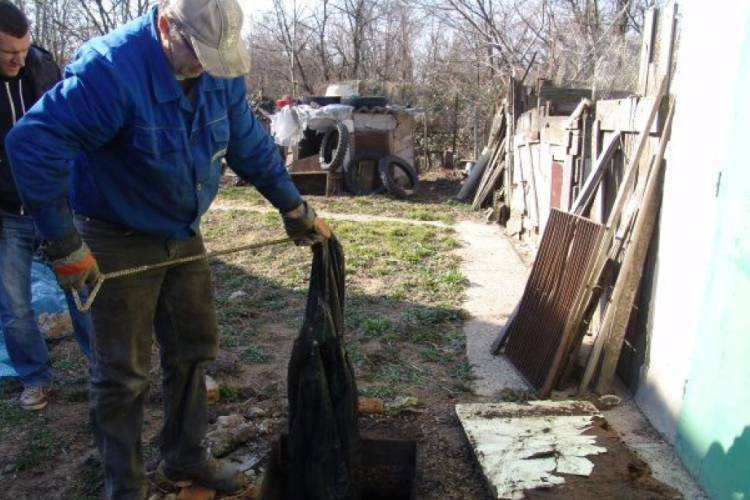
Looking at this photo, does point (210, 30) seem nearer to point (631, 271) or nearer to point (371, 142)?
point (631, 271)

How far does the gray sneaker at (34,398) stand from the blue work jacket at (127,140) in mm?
1716

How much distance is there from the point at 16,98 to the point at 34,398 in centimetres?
158

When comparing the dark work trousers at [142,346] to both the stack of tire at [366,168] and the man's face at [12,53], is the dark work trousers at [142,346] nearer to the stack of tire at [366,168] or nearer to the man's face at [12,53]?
the man's face at [12,53]

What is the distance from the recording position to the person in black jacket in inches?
120

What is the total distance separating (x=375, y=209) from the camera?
10.5m

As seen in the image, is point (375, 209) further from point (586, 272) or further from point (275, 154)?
point (275, 154)

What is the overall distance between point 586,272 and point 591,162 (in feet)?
4.88

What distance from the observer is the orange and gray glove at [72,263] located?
204 cm

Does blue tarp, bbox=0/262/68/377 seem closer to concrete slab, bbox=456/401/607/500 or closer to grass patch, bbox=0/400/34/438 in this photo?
grass patch, bbox=0/400/34/438

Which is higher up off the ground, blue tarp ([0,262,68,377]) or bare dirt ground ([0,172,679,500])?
blue tarp ([0,262,68,377])

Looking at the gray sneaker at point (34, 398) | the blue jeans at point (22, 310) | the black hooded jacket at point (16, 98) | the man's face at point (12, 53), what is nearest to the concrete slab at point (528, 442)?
the blue jeans at point (22, 310)

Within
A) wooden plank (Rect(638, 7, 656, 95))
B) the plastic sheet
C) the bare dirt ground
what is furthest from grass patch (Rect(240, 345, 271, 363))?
the plastic sheet

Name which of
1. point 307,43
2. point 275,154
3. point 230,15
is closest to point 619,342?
point 275,154

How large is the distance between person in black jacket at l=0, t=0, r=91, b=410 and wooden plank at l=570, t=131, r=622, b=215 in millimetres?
3082
